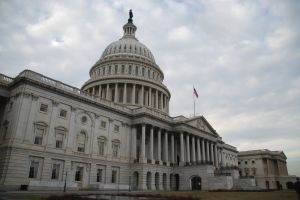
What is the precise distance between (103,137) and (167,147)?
18.0 metres

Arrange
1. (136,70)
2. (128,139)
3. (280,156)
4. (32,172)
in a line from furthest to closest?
(280,156)
(136,70)
(128,139)
(32,172)

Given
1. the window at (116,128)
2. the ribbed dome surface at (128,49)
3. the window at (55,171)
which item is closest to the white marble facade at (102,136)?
the window at (55,171)

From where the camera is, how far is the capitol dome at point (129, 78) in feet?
A: 253

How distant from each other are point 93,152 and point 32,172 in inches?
504

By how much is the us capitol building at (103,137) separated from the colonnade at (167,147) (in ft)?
0.75

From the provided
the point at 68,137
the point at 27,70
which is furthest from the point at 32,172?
the point at 27,70

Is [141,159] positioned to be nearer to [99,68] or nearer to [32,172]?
[32,172]

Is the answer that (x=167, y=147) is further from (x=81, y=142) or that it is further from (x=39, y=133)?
(x=39, y=133)

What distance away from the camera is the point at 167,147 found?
6500 centimetres

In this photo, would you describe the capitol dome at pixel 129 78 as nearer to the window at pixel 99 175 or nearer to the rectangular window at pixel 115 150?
the rectangular window at pixel 115 150

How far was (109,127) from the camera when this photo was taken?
56000mm

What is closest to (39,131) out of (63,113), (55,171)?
(63,113)

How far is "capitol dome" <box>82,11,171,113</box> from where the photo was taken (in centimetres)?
7725

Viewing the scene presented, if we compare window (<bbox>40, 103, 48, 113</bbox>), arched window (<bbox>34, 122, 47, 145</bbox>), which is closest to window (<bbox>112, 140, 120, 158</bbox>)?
arched window (<bbox>34, 122, 47, 145</bbox>)
